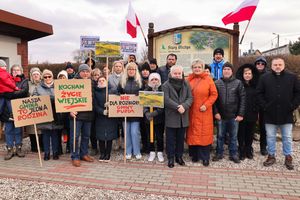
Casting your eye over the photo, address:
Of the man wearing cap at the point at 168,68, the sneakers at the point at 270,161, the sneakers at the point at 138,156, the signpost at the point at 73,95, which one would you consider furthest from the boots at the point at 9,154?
the sneakers at the point at 270,161

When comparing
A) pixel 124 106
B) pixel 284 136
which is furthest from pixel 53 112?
pixel 284 136

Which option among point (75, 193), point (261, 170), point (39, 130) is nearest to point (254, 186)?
point (261, 170)

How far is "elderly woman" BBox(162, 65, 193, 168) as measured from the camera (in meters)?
5.51

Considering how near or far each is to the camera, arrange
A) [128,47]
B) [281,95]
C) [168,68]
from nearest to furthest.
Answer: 1. [281,95]
2. [168,68]
3. [128,47]

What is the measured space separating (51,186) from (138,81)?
2.54 metres

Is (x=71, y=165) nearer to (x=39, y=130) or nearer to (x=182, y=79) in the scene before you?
(x=39, y=130)

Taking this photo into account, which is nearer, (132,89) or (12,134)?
(132,89)

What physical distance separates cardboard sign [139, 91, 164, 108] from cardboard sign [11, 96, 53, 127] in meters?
1.88

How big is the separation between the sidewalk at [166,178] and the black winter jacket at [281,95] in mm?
1010

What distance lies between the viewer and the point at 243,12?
7.78m

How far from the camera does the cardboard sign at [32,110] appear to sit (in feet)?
19.0

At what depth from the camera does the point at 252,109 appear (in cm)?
589

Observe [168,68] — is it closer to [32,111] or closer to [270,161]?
[270,161]

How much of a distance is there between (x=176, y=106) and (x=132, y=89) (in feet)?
3.62
